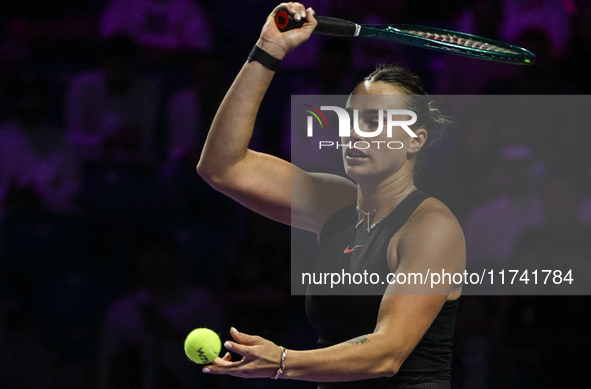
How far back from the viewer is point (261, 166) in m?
1.99

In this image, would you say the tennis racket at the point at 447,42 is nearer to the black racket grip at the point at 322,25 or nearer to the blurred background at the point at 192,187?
the black racket grip at the point at 322,25

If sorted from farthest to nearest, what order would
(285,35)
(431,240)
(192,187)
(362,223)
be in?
(192,187)
(362,223)
(285,35)
(431,240)

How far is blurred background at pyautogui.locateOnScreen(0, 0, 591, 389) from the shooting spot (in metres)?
3.35

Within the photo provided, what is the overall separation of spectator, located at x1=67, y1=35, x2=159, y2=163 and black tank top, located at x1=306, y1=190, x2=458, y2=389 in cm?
230

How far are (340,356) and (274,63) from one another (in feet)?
2.75

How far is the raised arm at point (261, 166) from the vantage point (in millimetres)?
1811

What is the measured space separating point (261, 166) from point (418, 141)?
489 millimetres

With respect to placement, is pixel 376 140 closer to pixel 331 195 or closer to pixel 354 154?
pixel 354 154

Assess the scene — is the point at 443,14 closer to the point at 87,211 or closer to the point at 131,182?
the point at 131,182

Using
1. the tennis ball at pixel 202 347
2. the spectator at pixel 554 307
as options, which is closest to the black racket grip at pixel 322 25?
the tennis ball at pixel 202 347

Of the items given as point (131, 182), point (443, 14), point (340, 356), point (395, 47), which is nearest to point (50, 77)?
point (131, 182)

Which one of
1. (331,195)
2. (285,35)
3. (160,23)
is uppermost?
(160,23)

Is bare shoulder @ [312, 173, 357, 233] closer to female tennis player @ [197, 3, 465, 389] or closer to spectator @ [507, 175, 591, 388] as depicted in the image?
female tennis player @ [197, 3, 465, 389]

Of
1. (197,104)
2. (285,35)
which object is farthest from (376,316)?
(197,104)
